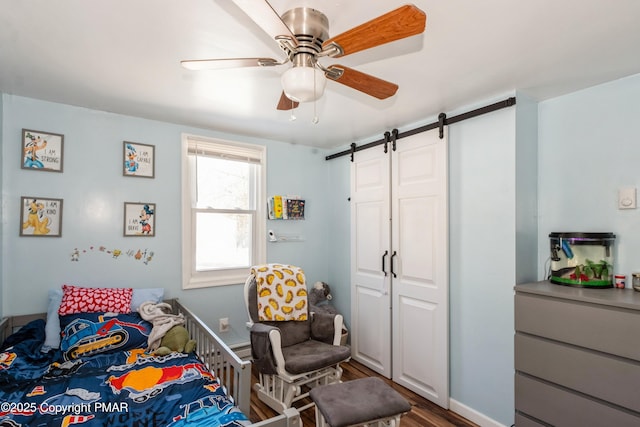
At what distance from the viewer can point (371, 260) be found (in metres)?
3.29

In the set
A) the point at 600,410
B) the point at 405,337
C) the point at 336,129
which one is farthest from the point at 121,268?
the point at 600,410

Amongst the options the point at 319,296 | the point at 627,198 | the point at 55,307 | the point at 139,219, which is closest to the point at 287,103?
the point at 139,219

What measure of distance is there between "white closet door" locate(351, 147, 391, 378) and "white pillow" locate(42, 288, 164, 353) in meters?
1.91

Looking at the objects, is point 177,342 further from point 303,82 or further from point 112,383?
point 303,82

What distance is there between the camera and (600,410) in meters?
1.71

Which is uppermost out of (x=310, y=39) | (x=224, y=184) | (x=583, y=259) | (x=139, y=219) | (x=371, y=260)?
(x=310, y=39)

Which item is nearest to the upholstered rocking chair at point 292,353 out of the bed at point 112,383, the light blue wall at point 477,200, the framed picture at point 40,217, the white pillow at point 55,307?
the bed at point 112,383

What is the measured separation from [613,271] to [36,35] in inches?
137

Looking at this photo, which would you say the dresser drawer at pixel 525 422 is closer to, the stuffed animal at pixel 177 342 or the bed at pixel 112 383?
the bed at pixel 112 383

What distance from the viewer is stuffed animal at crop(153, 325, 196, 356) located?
7.55 ft

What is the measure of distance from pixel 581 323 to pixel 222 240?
9.46 ft

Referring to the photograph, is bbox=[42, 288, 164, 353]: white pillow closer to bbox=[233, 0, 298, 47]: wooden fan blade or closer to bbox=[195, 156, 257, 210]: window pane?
bbox=[195, 156, 257, 210]: window pane

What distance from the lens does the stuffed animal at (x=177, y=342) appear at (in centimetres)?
230

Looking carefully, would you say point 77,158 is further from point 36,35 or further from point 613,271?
point 613,271
